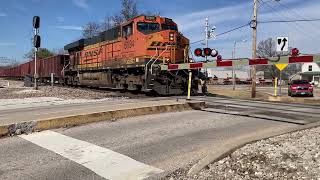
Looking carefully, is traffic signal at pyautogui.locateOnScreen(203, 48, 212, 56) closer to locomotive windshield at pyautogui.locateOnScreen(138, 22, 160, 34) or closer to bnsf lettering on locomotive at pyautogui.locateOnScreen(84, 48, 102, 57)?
locomotive windshield at pyautogui.locateOnScreen(138, 22, 160, 34)

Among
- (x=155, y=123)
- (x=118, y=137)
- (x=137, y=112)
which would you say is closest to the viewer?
(x=118, y=137)

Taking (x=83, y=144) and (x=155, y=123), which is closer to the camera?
(x=83, y=144)

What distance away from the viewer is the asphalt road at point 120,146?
6.30 m

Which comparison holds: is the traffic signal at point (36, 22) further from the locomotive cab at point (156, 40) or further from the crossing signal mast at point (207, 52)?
the crossing signal mast at point (207, 52)

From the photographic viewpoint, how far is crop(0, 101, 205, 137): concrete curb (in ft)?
29.5

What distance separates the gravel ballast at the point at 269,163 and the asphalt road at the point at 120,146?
805 mm

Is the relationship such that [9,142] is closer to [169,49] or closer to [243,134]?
[243,134]

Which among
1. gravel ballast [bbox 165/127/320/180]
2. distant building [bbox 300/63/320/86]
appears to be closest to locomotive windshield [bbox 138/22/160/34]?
gravel ballast [bbox 165/127/320/180]

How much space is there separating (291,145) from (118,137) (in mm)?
3550

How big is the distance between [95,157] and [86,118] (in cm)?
329

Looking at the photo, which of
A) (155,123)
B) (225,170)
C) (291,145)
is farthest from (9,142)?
(291,145)

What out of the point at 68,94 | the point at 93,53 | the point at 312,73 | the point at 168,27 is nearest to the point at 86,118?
the point at 168,27

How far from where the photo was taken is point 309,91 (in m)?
40.3

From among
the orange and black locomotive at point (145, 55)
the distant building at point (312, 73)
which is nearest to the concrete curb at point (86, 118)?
the orange and black locomotive at point (145, 55)
